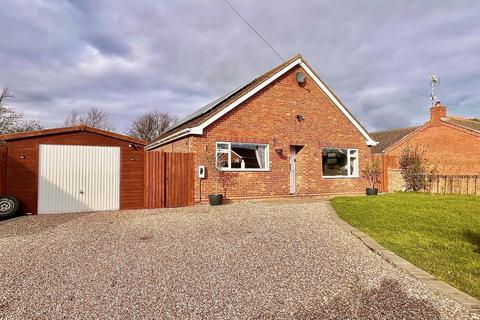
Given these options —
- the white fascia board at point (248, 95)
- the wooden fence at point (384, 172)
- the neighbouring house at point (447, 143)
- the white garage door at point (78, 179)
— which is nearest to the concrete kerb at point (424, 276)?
the white fascia board at point (248, 95)

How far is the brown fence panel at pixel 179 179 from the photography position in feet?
37.8

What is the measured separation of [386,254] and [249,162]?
27.5 feet

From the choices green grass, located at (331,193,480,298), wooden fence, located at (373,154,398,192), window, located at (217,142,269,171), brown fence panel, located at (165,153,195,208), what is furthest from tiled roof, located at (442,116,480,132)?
brown fence panel, located at (165,153,195,208)

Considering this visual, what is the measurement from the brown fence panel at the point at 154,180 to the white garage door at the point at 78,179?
97cm

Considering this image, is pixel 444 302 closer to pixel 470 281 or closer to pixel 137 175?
pixel 470 281

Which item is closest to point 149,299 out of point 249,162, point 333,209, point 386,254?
point 386,254

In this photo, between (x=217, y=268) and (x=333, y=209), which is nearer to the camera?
(x=217, y=268)

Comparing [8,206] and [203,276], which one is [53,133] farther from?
[203,276]

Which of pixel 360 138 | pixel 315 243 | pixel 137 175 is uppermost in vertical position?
pixel 360 138

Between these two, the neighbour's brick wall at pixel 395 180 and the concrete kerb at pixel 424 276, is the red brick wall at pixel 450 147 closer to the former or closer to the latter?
the neighbour's brick wall at pixel 395 180

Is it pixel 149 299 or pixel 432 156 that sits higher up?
pixel 432 156

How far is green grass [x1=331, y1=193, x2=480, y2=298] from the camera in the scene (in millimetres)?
4543

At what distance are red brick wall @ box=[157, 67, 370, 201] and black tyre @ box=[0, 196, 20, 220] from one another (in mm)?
5579

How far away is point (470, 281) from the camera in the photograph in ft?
13.3
